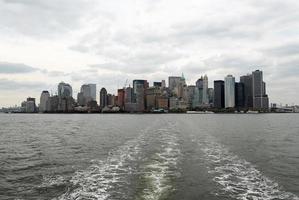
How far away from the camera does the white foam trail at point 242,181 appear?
1797 centimetres

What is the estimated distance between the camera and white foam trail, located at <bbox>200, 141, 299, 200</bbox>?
1797 centimetres

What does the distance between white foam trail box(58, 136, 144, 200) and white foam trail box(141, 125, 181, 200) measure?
1116mm

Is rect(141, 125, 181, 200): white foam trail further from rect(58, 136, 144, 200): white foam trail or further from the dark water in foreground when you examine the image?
rect(58, 136, 144, 200): white foam trail

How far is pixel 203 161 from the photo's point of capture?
2775 cm

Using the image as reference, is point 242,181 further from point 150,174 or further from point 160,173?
point 150,174

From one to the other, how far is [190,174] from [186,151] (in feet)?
35.8

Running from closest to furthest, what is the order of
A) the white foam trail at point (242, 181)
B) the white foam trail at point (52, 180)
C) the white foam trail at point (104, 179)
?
the white foam trail at point (104, 179) < the white foam trail at point (242, 181) < the white foam trail at point (52, 180)

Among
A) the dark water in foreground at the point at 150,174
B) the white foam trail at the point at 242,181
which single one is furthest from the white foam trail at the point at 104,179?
the white foam trail at the point at 242,181

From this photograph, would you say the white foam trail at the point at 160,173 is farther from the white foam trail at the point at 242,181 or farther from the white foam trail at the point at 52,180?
the white foam trail at the point at 52,180

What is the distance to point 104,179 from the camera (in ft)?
69.3

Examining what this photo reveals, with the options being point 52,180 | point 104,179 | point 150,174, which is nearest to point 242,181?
point 150,174

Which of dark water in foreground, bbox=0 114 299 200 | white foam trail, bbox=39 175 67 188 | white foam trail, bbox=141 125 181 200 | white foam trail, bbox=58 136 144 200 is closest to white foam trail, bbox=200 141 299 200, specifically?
dark water in foreground, bbox=0 114 299 200

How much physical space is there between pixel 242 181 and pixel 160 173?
4.81m

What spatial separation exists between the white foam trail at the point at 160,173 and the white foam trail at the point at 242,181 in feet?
8.72
